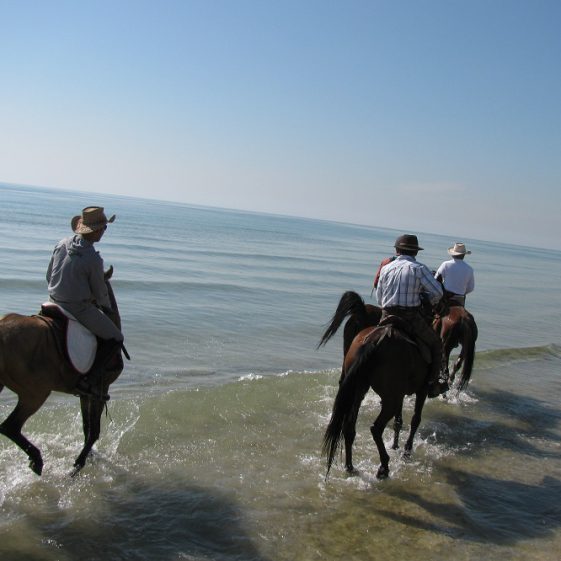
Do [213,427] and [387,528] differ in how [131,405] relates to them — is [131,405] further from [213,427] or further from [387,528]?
[387,528]

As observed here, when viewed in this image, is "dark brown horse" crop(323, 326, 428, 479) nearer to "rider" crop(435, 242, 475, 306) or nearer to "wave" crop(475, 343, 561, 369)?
"rider" crop(435, 242, 475, 306)

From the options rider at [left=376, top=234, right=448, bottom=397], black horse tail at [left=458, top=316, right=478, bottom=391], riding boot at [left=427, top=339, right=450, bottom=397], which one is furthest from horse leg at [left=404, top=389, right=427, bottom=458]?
black horse tail at [left=458, top=316, right=478, bottom=391]

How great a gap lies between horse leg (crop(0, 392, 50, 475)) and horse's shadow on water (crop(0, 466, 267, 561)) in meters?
0.51

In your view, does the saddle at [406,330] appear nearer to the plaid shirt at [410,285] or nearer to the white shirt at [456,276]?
the plaid shirt at [410,285]

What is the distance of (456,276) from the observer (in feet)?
33.3

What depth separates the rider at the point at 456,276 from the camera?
1012cm

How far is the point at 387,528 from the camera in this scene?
5.21 metres

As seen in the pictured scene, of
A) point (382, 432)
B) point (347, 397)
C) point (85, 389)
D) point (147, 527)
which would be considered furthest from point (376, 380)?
point (85, 389)

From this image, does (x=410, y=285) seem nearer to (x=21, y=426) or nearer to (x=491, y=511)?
(x=491, y=511)

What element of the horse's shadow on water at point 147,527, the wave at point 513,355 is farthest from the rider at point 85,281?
the wave at point 513,355

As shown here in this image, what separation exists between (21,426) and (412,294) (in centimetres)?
436

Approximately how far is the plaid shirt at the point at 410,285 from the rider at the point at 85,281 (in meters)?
3.20

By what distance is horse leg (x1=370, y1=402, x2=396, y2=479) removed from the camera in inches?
244

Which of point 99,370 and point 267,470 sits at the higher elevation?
point 99,370
